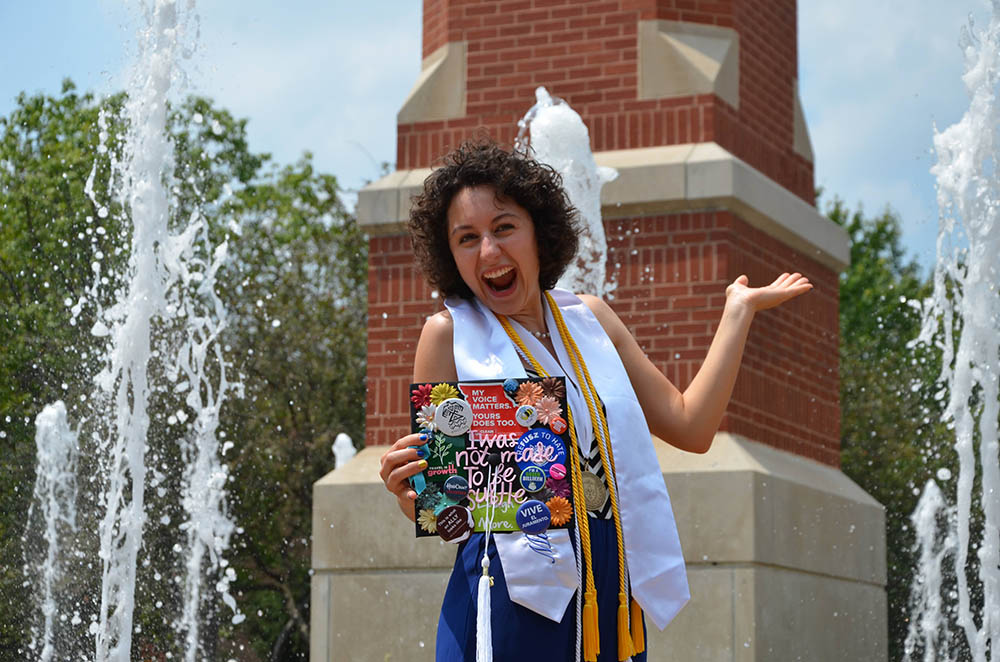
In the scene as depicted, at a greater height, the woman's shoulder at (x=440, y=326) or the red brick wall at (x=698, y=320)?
the red brick wall at (x=698, y=320)

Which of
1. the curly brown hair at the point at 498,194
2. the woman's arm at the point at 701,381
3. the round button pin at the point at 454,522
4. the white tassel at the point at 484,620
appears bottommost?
the white tassel at the point at 484,620

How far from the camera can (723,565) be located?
6.18 m

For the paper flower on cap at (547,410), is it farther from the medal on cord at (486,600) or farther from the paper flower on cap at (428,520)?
the paper flower on cap at (428,520)

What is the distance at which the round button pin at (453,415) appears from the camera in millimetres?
2680

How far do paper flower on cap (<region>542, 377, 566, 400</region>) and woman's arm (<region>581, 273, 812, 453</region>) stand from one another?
325 mm

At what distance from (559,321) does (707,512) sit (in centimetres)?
343

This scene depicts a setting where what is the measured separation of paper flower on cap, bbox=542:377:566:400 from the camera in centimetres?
269

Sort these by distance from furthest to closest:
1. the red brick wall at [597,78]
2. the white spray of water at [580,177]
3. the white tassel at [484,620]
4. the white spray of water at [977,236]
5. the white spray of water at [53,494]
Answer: the white spray of water at [53,494] → the white spray of water at [977,236] → the red brick wall at [597,78] → the white spray of water at [580,177] → the white tassel at [484,620]

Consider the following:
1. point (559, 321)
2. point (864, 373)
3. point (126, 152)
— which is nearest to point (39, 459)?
point (126, 152)

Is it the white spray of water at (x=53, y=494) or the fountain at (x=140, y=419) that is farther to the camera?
the white spray of water at (x=53, y=494)

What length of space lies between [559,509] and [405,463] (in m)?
0.28

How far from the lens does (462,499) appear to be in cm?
268

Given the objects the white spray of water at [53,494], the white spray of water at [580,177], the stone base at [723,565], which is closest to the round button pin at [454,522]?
the stone base at [723,565]

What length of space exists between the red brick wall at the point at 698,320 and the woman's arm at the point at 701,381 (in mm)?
3509
